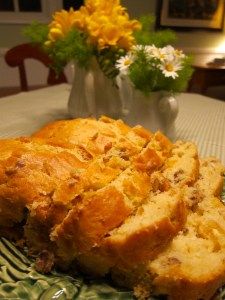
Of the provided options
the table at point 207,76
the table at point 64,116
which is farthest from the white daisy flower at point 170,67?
the table at point 207,76

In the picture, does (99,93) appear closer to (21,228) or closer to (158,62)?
(158,62)

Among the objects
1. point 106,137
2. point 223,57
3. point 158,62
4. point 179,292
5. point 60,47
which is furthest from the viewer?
point 223,57

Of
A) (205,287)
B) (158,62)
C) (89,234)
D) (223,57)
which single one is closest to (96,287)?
(89,234)

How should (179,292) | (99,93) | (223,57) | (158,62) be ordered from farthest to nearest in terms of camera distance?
(223,57) < (99,93) < (158,62) < (179,292)

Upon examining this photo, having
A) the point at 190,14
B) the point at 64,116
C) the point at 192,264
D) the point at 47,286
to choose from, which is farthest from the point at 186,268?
the point at 190,14

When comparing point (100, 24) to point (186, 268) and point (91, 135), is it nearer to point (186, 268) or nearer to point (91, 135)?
point (91, 135)
